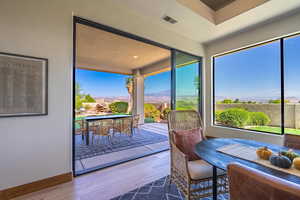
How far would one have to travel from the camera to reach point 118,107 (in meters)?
7.68

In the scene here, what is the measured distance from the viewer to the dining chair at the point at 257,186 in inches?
18.8

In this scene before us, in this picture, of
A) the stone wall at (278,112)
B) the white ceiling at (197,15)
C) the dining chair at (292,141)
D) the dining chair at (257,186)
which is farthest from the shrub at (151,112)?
the dining chair at (257,186)

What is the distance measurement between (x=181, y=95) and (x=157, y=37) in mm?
1651

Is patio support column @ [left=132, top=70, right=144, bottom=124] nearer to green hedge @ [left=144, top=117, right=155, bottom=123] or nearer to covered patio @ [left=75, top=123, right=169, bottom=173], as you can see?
green hedge @ [left=144, top=117, right=155, bottom=123]

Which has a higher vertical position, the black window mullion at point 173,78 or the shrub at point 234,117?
the black window mullion at point 173,78

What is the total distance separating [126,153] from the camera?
122 inches

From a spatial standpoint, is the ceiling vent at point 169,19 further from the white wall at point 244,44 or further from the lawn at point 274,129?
the lawn at point 274,129

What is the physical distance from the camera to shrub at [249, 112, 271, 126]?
10.5 feet

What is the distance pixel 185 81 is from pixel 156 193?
9.61ft

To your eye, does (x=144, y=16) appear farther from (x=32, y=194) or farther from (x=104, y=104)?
(x=104, y=104)

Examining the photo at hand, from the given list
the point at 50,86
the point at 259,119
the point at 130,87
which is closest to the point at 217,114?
the point at 259,119

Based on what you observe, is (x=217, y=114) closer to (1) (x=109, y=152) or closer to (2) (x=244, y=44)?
(2) (x=244, y=44)

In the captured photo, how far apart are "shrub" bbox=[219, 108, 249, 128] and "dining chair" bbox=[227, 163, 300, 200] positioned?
11.9 ft

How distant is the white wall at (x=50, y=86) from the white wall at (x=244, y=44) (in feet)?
10.6
